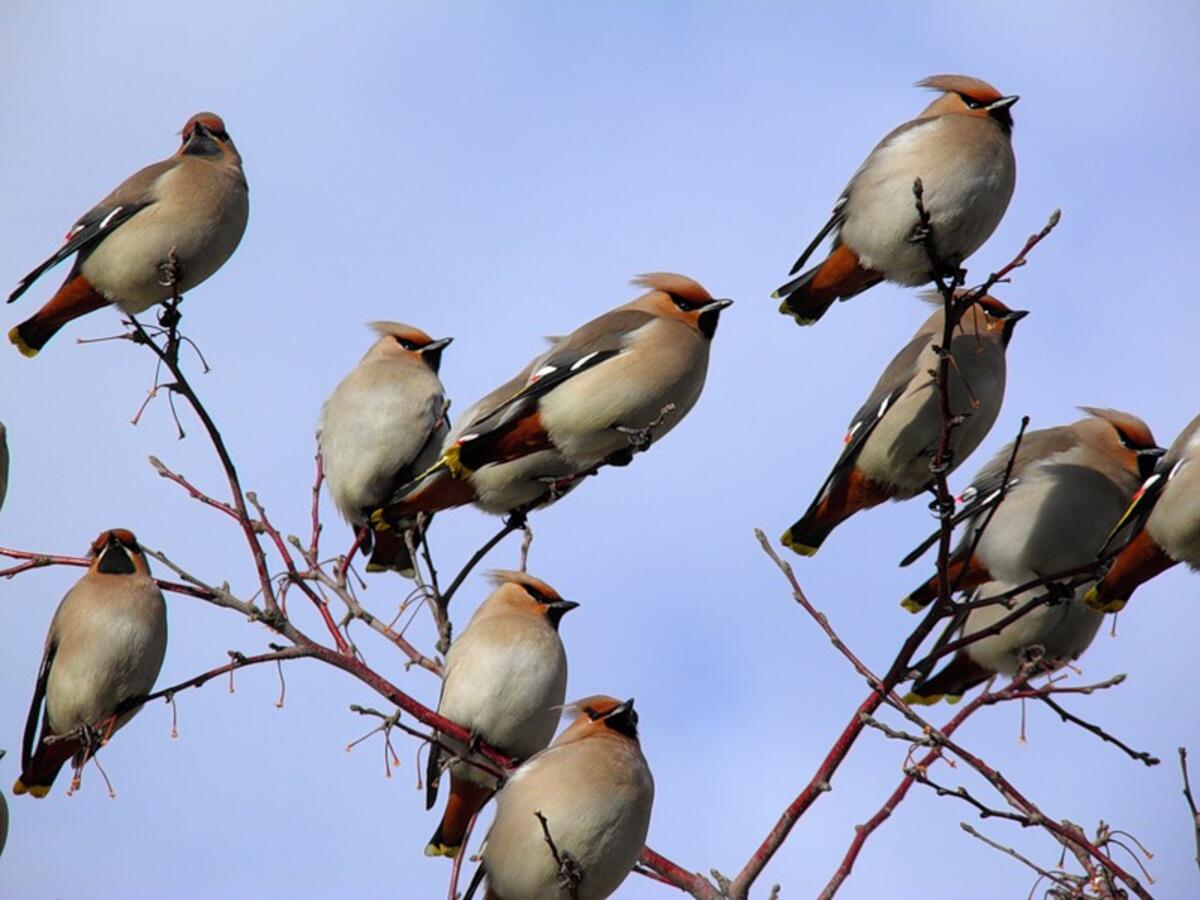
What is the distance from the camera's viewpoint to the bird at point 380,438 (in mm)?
6715

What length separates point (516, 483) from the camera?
6012 mm

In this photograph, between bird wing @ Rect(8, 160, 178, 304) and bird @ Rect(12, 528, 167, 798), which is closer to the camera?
bird @ Rect(12, 528, 167, 798)

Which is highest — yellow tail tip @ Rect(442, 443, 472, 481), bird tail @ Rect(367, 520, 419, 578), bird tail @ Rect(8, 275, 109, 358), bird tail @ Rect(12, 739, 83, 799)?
bird tail @ Rect(8, 275, 109, 358)

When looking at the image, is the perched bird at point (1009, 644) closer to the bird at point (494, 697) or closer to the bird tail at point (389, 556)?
the bird at point (494, 697)

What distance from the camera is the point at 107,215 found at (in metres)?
6.14

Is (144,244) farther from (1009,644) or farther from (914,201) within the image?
(1009,644)

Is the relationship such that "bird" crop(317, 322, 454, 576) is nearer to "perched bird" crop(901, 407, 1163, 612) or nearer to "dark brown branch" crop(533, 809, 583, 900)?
"perched bird" crop(901, 407, 1163, 612)

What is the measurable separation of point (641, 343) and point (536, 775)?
1446 mm

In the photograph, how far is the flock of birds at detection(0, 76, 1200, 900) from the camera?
4.82 m

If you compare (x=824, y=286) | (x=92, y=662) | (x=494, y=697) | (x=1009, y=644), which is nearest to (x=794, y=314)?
(x=824, y=286)

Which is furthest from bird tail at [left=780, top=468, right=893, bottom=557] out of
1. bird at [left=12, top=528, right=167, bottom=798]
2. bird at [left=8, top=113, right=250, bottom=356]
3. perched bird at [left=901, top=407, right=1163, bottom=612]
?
bird at [left=8, top=113, right=250, bottom=356]

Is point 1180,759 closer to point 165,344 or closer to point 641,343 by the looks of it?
point 641,343

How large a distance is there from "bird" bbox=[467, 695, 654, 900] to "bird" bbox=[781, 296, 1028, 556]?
1172 millimetres

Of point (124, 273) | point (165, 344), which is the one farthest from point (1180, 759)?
point (124, 273)
